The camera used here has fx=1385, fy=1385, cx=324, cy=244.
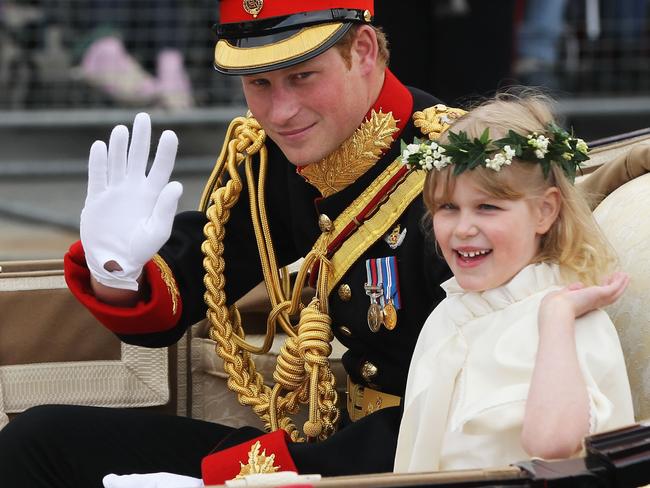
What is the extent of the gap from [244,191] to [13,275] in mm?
496

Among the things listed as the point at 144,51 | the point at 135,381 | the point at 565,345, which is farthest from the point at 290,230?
the point at 144,51

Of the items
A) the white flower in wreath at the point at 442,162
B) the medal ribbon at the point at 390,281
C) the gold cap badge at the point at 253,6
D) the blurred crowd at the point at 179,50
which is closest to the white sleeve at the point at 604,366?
the white flower in wreath at the point at 442,162

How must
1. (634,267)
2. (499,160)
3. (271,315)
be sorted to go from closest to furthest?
1. (499,160)
2. (634,267)
3. (271,315)

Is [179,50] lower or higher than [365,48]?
lower

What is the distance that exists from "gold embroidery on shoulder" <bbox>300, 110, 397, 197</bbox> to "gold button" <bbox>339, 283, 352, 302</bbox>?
0.61ft

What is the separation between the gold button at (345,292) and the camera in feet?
7.94

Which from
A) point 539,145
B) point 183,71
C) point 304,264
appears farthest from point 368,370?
point 183,71

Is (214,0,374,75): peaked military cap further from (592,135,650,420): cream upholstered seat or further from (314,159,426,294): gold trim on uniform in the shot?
(592,135,650,420): cream upholstered seat

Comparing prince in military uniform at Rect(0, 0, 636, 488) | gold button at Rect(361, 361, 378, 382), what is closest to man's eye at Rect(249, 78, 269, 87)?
prince in military uniform at Rect(0, 0, 636, 488)

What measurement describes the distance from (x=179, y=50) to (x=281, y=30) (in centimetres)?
382

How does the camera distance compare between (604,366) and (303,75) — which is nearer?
(604,366)

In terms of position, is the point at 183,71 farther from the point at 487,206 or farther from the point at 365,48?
the point at 487,206

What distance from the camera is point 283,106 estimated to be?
2.35m

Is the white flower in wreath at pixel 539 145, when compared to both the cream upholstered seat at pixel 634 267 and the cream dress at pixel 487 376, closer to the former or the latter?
the cream dress at pixel 487 376
